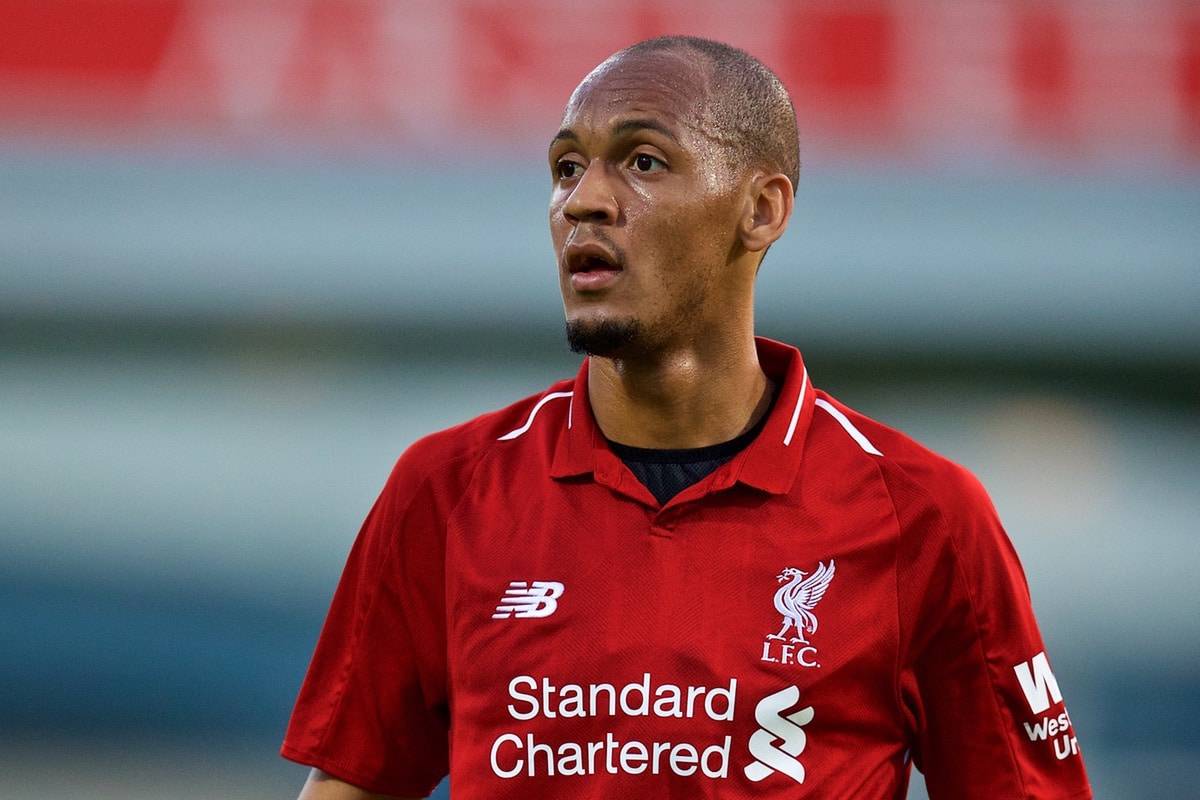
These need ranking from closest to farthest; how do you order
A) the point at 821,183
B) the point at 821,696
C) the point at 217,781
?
the point at 821,696
the point at 217,781
the point at 821,183

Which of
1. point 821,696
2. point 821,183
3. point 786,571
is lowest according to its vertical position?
point 821,696

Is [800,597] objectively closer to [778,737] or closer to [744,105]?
[778,737]

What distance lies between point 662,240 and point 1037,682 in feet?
1.72

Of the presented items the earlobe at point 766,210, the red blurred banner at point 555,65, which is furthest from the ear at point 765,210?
the red blurred banner at point 555,65

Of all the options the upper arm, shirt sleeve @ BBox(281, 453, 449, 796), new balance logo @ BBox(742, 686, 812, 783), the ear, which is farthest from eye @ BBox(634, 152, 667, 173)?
the upper arm

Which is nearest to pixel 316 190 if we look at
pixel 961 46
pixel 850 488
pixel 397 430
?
pixel 397 430

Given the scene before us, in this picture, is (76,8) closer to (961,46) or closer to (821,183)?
(821,183)

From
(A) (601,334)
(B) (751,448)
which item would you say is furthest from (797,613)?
(A) (601,334)

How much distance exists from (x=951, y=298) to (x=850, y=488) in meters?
3.21

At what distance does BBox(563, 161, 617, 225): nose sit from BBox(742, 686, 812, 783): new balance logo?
438 millimetres

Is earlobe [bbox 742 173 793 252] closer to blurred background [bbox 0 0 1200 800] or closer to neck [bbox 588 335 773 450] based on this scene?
neck [bbox 588 335 773 450]

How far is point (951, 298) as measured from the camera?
4434mm

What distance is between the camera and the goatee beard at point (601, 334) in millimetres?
1310

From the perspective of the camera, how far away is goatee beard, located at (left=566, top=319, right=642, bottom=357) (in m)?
1.31
